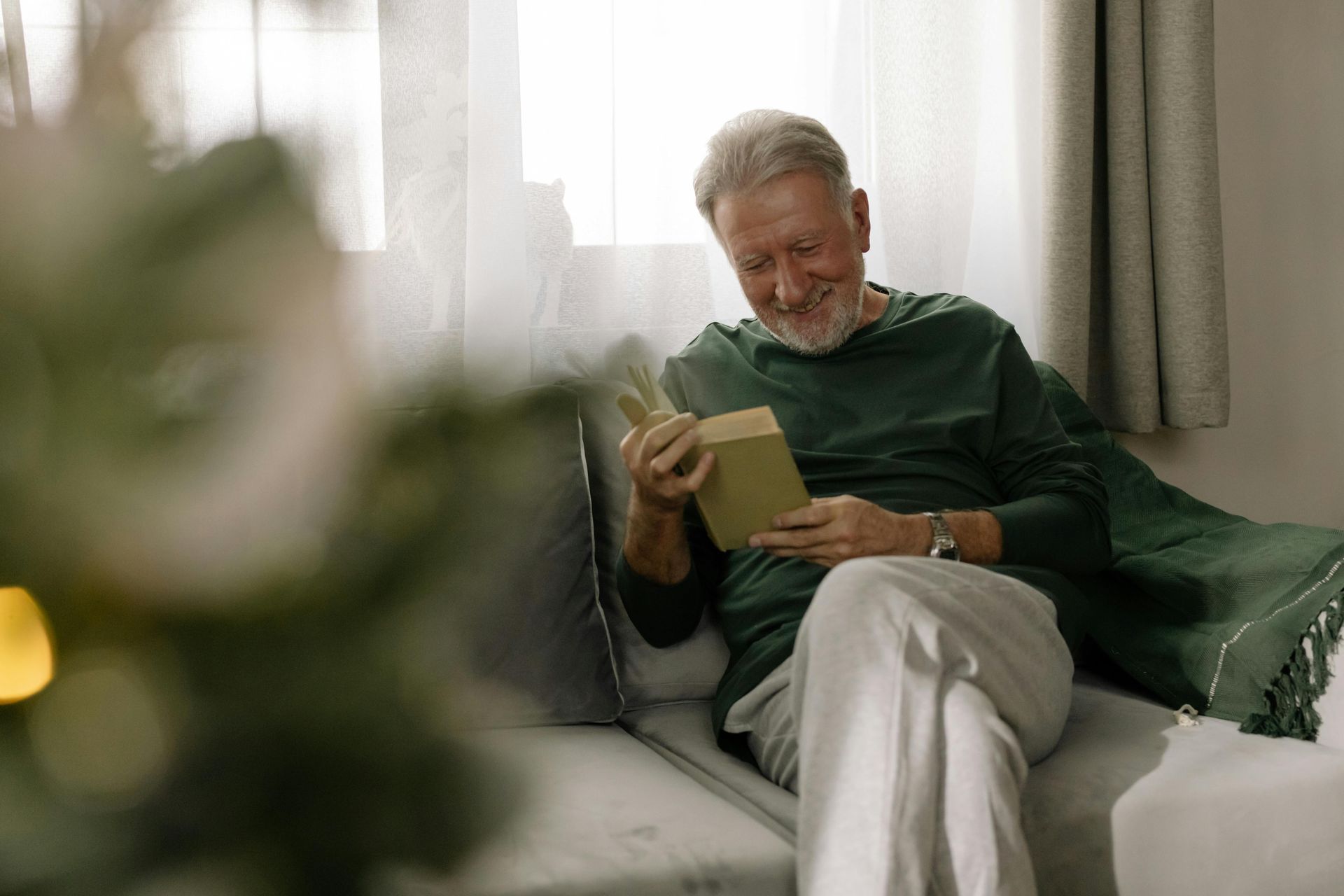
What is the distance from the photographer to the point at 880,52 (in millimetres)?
2195

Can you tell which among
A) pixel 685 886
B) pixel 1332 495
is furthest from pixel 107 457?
pixel 1332 495

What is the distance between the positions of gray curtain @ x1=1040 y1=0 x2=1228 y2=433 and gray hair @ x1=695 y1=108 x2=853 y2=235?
2.31ft

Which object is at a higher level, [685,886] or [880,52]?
[880,52]

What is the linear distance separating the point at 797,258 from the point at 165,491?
149cm

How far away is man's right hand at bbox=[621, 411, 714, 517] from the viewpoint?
136 centimetres

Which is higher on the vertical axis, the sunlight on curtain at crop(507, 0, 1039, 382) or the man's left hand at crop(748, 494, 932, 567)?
the sunlight on curtain at crop(507, 0, 1039, 382)

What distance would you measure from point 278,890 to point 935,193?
85.2 inches

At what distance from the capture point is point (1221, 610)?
1.54 m

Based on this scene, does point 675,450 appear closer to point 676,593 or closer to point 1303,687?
point 676,593

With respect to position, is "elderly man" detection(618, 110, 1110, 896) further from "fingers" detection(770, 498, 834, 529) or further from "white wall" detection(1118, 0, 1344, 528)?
"white wall" detection(1118, 0, 1344, 528)

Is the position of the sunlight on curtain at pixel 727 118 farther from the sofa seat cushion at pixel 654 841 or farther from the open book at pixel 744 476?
the sofa seat cushion at pixel 654 841

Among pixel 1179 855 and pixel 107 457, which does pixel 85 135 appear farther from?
pixel 1179 855

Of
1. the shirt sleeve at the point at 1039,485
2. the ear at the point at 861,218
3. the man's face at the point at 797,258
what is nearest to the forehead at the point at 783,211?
the man's face at the point at 797,258

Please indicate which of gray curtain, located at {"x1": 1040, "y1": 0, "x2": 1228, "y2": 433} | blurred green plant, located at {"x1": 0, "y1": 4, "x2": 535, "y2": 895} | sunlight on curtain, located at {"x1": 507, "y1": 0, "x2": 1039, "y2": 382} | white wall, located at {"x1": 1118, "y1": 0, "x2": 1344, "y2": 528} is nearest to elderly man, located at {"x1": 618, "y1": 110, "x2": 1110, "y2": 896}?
sunlight on curtain, located at {"x1": 507, "y1": 0, "x2": 1039, "y2": 382}
